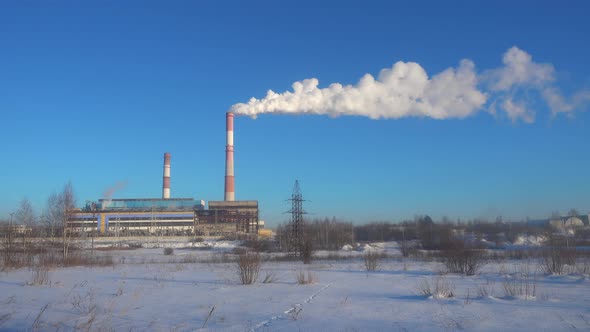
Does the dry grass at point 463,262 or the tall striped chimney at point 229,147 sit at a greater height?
the tall striped chimney at point 229,147

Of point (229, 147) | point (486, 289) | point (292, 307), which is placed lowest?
point (486, 289)

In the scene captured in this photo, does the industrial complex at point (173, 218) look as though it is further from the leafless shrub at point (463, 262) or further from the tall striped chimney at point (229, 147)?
the leafless shrub at point (463, 262)

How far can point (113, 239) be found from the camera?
224ft

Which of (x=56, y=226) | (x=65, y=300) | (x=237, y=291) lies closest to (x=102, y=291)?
(x=65, y=300)

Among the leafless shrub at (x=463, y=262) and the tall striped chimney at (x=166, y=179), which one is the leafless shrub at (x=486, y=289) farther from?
the tall striped chimney at (x=166, y=179)

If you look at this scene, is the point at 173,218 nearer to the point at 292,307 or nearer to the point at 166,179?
the point at 166,179

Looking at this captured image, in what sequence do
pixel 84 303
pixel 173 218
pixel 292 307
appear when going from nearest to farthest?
1. pixel 292 307
2. pixel 84 303
3. pixel 173 218

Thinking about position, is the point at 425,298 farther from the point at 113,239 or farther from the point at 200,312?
the point at 113,239

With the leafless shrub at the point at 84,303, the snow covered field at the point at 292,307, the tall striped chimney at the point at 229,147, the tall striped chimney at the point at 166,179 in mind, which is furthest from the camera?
the tall striped chimney at the point at 166,179

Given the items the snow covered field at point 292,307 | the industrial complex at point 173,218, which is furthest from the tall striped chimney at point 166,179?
the snow covered field at point 292,307

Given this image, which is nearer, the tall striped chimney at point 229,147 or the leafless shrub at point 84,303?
the leafless shrub at point 84,303

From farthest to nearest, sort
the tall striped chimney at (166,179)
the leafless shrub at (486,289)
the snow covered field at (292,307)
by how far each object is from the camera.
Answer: the tall striped chimney at (166,179), the leafless shrub at (486,289), the snow covered field at (292,307)

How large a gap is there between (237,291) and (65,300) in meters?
3.40

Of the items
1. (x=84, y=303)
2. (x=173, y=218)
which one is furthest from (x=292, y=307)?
(x=173, y=218)
